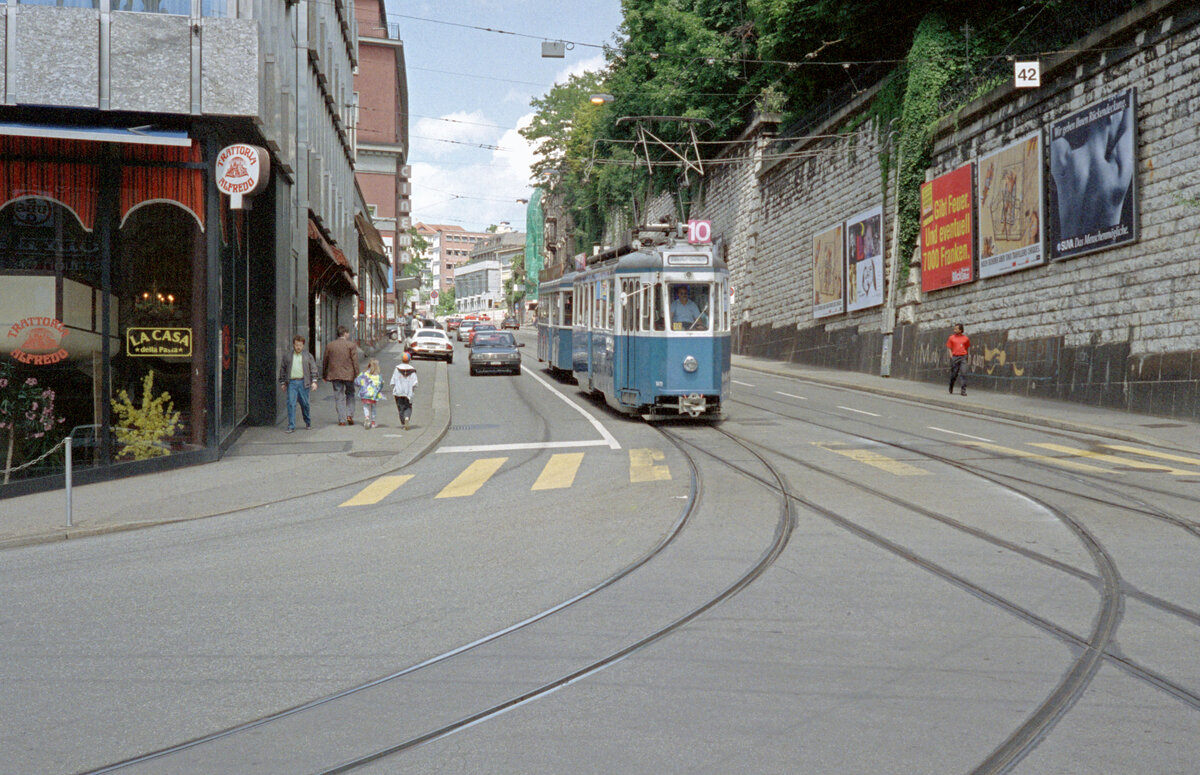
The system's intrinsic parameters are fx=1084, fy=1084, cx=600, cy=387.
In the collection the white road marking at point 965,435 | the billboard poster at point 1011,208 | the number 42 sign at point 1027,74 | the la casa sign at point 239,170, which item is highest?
the number 42 sign at point 1027,74

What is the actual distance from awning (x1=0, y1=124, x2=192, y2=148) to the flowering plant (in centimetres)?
304

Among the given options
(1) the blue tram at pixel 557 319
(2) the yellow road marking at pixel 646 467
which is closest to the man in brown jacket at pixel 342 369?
(2) the yellow road marking at pixel 646 467

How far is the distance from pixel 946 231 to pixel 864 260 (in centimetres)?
556

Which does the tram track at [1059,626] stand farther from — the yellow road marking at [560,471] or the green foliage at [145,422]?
the green foliage at [145,422]

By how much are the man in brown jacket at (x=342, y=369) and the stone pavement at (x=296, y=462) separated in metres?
0.53

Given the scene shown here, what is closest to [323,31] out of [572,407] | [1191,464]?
[572,407]

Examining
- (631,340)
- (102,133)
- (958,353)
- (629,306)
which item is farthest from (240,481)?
(958,353)

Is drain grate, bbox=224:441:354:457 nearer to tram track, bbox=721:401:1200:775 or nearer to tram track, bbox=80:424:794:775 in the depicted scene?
tram track, bbox=721:401:1200:775

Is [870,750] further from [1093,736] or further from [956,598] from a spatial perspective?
[956,598]

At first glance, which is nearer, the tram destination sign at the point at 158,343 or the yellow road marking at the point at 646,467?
the yellow road marking at the point at 646,467

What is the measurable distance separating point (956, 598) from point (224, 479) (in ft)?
34.4

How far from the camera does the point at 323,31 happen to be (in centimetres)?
3162

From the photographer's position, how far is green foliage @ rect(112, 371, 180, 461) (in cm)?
1523

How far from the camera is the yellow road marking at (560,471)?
1364cm
